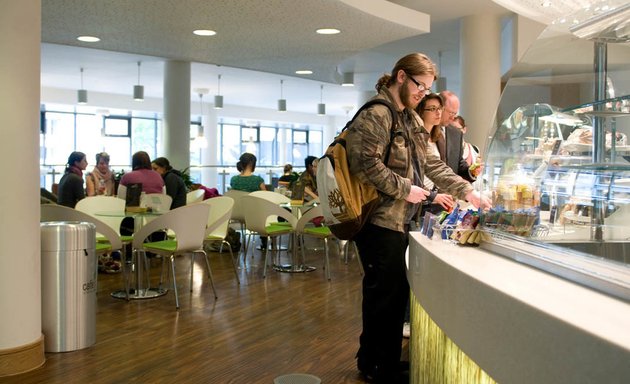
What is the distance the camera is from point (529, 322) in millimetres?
1216

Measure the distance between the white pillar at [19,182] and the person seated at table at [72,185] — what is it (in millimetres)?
3931

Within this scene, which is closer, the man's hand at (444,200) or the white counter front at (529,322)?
the white counter front at (529,322)

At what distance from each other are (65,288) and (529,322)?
→ 3604 millimetres

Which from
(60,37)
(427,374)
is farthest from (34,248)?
(60,37)

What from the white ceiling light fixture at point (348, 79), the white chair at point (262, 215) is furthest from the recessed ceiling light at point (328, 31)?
the white ceiling light fixture at point (348, 79)

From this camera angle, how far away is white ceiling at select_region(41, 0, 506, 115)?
6.32 m

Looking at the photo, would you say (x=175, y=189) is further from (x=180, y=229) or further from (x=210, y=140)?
(x=210, y=140)

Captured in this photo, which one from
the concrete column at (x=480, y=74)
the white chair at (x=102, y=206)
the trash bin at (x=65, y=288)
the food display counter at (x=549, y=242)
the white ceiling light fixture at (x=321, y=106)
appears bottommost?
the trash bin at (x=65, y=288)

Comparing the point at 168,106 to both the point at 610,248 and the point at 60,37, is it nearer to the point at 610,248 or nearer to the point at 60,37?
the point at 60,37

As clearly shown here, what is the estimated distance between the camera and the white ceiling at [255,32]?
6.32 meters

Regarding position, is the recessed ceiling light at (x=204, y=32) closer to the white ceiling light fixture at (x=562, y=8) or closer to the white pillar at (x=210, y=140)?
the white ceiling light fixture at (x=562, y=8)

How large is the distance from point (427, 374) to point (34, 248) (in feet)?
8.43

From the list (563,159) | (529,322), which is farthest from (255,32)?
Answer: (529,322)

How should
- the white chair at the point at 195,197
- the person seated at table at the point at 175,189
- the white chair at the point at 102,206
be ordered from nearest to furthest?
1. the white chair at the point at 102,206
2. the person seated at table at the point at 175,189
3. the white chair at the point at 195,197
